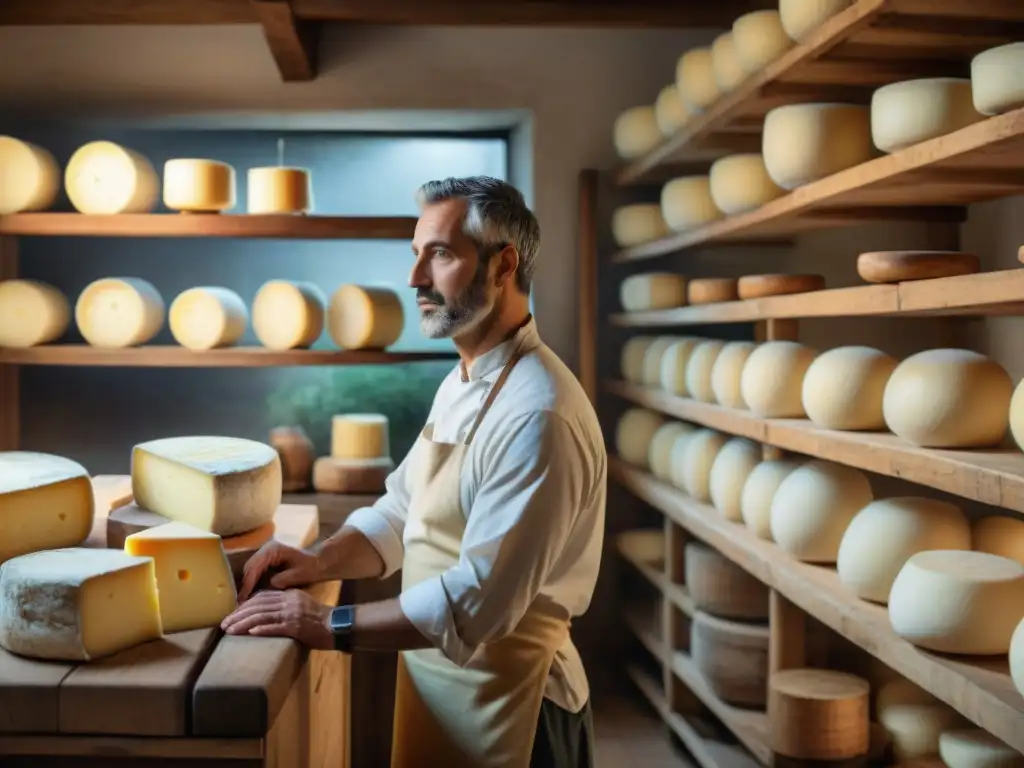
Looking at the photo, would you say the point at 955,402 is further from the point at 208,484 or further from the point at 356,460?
→ the point at 356,460

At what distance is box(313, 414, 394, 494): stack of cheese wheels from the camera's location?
135 inches

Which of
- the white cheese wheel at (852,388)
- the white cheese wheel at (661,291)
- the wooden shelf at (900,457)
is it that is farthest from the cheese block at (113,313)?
the white cheese wheel at (852,388)

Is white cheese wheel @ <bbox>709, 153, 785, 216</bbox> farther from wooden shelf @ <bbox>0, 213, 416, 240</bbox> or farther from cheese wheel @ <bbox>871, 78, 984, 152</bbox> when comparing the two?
wooden shelf @ <bbox>0, 213, 416, 240</bbox>

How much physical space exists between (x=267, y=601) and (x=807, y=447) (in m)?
1.21

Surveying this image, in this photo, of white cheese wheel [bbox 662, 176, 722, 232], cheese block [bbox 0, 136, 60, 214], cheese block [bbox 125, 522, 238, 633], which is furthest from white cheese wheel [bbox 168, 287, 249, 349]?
cheese block [bbox 125, 522, 238, 633]

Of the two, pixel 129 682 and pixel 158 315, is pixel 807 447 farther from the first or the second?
pixel 158 315

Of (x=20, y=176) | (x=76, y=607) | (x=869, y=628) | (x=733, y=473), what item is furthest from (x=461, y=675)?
(x=20, y=176)

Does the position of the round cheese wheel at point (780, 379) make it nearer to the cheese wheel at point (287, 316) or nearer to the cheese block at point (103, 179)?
the cheese wheel at point (287, 316)

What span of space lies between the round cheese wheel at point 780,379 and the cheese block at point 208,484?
3.80ft

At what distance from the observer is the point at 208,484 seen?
191 centimetres

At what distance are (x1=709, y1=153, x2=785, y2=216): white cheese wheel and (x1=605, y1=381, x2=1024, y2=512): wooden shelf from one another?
554 mm

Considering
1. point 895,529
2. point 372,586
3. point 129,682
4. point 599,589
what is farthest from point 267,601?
point 599,589

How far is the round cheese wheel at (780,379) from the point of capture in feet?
8.16

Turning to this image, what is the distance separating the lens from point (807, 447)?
2.26 meters
